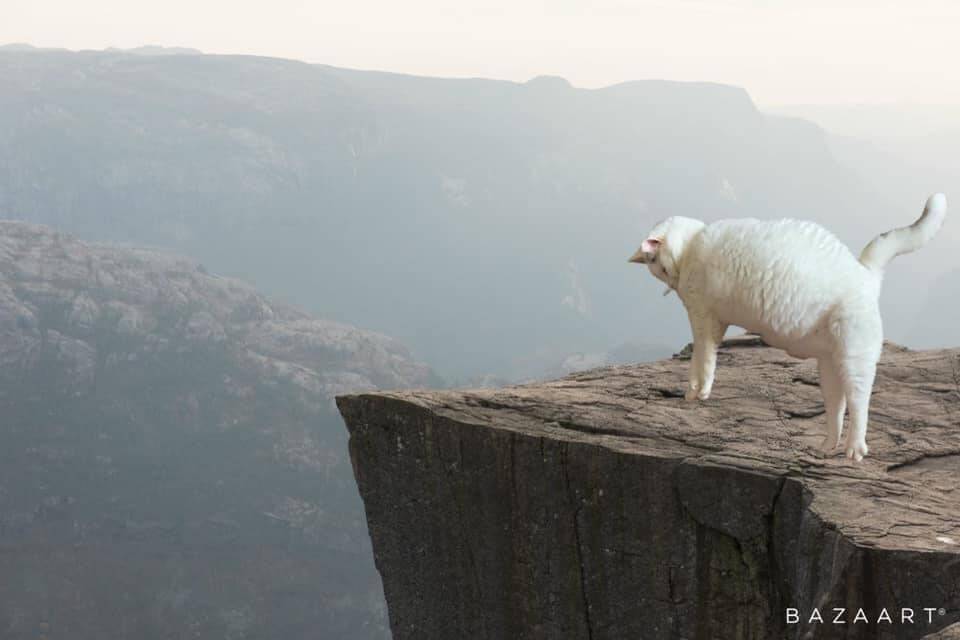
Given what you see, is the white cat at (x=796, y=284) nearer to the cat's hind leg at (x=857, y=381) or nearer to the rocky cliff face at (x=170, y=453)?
the cat's hind leg at (x=857, y=381)

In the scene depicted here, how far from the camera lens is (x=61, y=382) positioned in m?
56.2

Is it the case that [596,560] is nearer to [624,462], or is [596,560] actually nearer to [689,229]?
[624,462]

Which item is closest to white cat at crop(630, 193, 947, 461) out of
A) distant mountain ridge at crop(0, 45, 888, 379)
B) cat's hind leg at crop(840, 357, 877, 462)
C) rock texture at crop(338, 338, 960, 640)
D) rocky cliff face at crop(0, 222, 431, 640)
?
cat's hind leg at crop(840, 357, 877, 462)

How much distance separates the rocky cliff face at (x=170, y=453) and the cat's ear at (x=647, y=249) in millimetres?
40509

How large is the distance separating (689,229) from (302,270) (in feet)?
274

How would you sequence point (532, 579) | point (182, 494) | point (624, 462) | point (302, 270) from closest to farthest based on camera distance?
point (624, 462), point (532, 579), point (182, 494), point (302, 270)

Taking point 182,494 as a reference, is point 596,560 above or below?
above

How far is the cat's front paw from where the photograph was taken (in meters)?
7.38

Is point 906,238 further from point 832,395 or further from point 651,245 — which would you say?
point 651,245

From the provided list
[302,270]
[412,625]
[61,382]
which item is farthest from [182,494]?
[412,625]

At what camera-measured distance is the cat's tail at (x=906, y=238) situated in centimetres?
715

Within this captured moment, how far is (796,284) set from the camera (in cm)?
695

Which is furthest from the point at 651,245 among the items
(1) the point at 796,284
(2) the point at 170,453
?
(2) the point at 170,453

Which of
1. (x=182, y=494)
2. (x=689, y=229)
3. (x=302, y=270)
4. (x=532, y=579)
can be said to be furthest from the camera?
(x=302, y=270)
